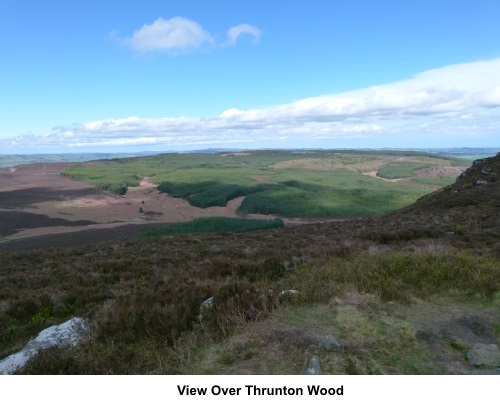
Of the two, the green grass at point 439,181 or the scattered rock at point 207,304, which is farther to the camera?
the green grass at point 439,181

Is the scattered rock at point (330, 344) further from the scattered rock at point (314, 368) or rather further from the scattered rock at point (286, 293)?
the scattered rock at point (286, 293)

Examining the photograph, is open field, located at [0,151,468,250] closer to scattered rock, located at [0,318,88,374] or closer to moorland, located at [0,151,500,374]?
moorland, located at [0,151,500,374]

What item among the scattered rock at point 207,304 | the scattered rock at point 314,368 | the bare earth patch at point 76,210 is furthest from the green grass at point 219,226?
the scattered rock at point 314,368

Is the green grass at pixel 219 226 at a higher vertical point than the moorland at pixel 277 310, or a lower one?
lower

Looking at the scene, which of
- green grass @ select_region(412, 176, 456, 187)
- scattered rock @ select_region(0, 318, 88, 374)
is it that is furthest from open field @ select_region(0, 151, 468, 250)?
scattered rock @ select_region(0, 318, 88, 374)

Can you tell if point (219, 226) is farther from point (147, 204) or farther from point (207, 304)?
point (207, 304)

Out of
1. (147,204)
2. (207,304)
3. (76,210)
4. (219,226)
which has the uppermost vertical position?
(207,304)

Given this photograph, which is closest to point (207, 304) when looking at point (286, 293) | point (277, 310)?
point (277, 310)

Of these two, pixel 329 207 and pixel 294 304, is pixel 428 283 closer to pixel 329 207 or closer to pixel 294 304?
pixel 294 304
